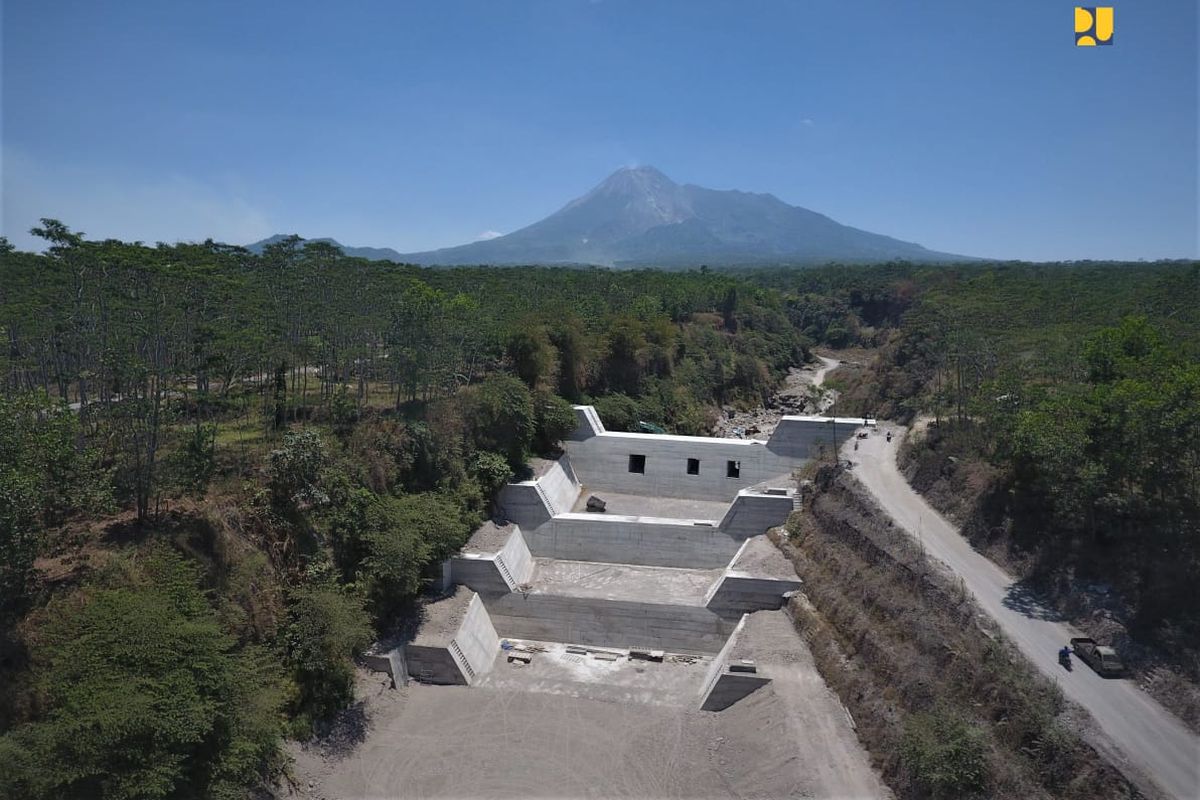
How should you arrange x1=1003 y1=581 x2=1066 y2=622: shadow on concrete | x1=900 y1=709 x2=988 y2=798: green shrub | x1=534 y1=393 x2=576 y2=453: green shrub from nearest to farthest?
x1=900 y1=709 x2=988 y2=798: green shrub → x1=1003 y1=581 x2=1066 y2=622: shadow on concrete → x1=534 y1=393 x2=576 y2=453: green shrub

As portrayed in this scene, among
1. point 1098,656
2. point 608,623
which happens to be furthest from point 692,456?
point 1098,656

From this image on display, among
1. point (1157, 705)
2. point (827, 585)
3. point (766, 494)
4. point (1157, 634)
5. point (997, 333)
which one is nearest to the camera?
point (1157, 705)

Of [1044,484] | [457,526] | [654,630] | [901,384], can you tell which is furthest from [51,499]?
[901,384]

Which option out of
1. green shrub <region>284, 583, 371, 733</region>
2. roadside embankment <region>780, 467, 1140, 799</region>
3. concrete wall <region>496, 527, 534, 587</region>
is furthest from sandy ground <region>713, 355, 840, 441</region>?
green shrub <region>284, 583, 371, 733</region>

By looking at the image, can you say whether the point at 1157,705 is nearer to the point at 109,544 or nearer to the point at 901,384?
the point at 109,544

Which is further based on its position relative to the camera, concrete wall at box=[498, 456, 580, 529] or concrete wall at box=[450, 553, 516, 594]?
concrete wall at box=[498, 456, 580, 529]

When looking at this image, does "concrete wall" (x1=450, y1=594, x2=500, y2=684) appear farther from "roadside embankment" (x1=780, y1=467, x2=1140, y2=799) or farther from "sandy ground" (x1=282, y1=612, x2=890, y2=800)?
"roadside embankment" (x1=780, y1=467, x2=1140, y2=799)
